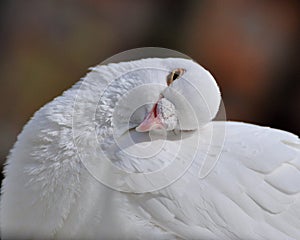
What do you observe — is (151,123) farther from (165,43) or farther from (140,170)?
(165,43)

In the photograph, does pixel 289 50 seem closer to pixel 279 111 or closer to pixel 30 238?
pixel 279 111

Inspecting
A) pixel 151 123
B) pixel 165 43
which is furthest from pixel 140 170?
pixel 165 43

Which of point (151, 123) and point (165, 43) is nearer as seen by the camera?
point (151, 123)

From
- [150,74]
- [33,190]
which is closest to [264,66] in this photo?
[150,74]

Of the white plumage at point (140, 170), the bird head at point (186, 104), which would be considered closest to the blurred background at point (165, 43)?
the white plumage at point (140, 170)

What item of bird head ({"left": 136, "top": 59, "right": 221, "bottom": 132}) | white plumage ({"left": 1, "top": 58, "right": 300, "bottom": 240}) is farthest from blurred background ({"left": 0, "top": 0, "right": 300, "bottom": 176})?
bird head ({"left": 136, "top": 59, "right": 221, "bottom": 132})
